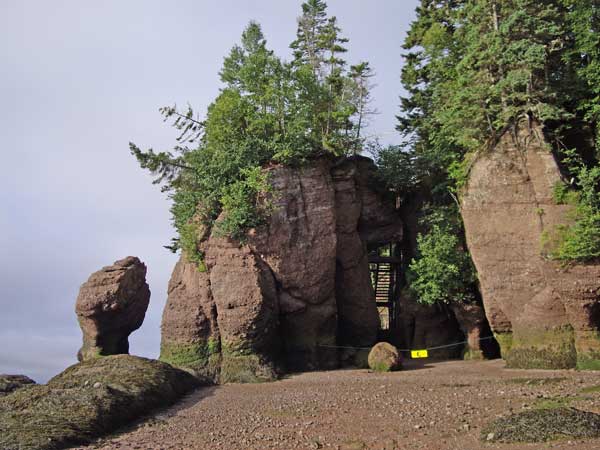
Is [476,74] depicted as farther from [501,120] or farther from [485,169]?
[485,169]

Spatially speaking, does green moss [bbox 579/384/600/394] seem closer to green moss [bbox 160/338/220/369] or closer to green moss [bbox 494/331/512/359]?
green moss [bbox 494/331/512/359]

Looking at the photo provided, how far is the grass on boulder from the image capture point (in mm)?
11453

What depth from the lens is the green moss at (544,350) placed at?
20.7 m

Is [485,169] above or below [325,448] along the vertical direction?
above

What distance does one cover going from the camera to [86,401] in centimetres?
1536

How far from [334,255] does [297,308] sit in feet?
10.2

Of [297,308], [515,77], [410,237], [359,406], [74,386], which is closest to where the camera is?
[359,406]

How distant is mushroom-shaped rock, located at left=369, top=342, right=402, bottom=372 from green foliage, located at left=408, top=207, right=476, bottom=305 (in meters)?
3.63

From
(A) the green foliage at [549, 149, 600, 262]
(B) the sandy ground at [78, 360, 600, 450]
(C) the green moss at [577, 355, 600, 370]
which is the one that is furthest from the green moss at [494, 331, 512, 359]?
(A) the green foliage at [549, 149, 600, 262]

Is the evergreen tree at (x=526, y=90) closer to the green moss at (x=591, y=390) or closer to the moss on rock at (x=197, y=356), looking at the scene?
the green moss at (x=591, y=390)

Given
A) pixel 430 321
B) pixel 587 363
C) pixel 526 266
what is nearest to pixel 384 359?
pixel 430 321

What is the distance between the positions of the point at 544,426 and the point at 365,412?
4.96 meters

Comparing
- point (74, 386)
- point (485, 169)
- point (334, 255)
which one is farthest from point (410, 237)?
point (74, 386)

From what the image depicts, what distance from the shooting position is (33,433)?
1313cm
